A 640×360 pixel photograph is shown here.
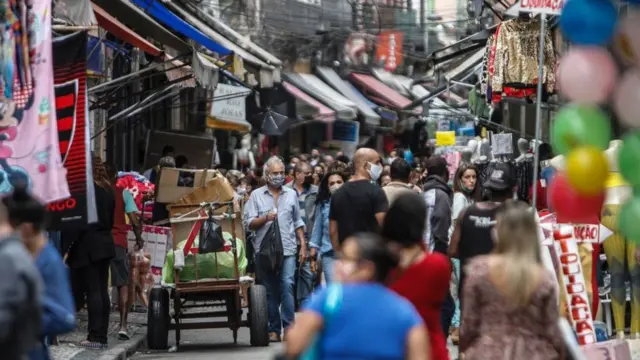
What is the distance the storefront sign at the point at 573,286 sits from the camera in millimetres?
11594

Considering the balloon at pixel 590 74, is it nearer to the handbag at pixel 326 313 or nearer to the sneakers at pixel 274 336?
the handbag at pixel 326 313

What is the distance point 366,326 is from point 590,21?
124 inches

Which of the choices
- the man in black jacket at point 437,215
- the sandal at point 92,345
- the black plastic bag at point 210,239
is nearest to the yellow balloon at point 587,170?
the man in black jacket at point 437,215

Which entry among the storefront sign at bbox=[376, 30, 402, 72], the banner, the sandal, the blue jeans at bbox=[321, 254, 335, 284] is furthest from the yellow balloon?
the storefront sign at bbox=[376, 30, 402, 72]

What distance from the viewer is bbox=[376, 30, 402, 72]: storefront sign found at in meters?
55.1

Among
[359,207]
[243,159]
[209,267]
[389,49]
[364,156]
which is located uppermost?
[389,49]

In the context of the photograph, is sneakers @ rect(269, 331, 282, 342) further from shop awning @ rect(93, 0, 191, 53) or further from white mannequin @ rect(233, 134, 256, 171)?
white mannequin @ rect(233, 134, 256, 171)

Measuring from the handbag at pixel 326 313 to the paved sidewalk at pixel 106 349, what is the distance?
8301 mm

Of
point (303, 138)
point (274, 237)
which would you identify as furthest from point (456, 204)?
point (303, 138)

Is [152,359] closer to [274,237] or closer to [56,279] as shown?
[274,237]

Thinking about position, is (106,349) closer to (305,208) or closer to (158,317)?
(158,317)

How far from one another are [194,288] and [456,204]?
2.77 meters

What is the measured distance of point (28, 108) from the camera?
11805 mm

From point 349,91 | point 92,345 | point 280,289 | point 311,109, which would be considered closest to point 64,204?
point 92,345
